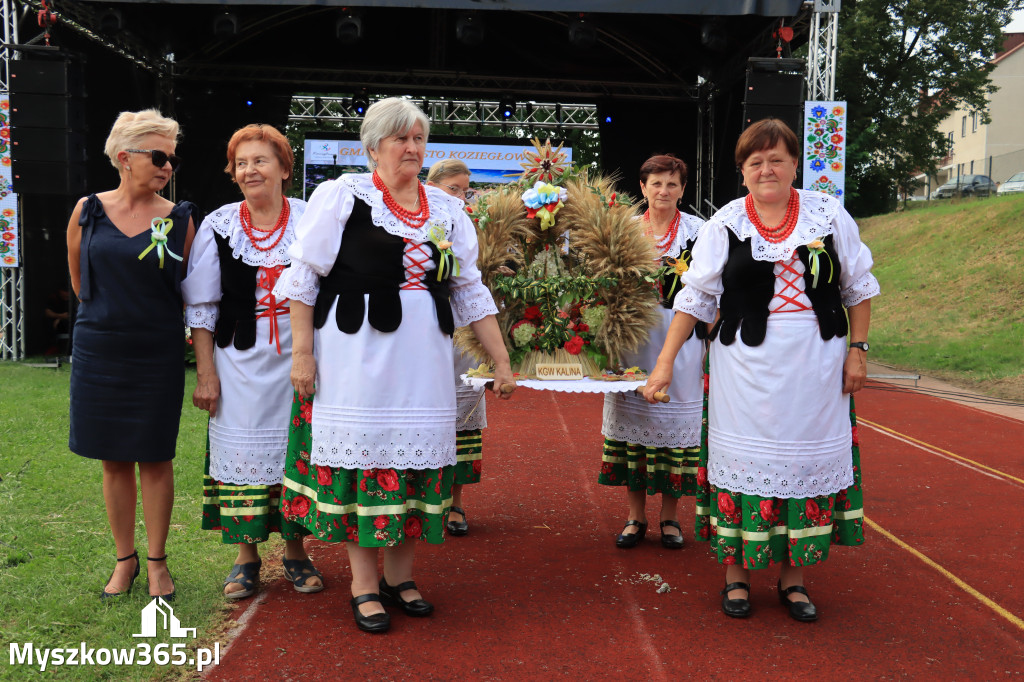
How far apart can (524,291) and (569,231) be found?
1.27 feet

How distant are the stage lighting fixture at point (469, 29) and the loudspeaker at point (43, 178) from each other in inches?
185

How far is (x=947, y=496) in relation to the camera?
17.5 ft

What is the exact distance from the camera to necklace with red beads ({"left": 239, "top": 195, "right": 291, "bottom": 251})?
3389 mm

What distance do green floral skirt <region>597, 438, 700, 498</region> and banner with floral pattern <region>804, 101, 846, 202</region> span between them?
575 centimetres

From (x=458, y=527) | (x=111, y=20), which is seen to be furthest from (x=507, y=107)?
(x=458, y=527)

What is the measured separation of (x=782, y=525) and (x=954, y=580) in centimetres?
117

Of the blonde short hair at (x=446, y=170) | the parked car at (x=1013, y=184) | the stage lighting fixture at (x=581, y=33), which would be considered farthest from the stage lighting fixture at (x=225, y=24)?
the parked car at (x=1013, y=184)

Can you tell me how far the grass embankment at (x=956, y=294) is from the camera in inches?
501

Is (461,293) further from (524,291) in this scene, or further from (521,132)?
(521,132)

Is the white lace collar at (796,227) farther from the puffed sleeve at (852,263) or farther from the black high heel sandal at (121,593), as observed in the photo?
the black high heel sandal at (121,593)

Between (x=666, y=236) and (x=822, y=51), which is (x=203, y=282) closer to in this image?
(x=666, y=236)

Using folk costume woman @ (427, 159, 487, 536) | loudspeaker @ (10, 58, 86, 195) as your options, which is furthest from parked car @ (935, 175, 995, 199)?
folk costume woman @ (427, 159, 487, 536)

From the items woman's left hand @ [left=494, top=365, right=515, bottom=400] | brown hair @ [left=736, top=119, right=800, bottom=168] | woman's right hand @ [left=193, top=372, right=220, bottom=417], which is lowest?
woman's right hand @ [left=193, top=372, right=220, bottom=417]

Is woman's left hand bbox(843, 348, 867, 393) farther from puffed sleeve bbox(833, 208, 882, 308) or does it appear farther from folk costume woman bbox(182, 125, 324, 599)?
folk costume woman bbox(182, 125, 324, 599)
